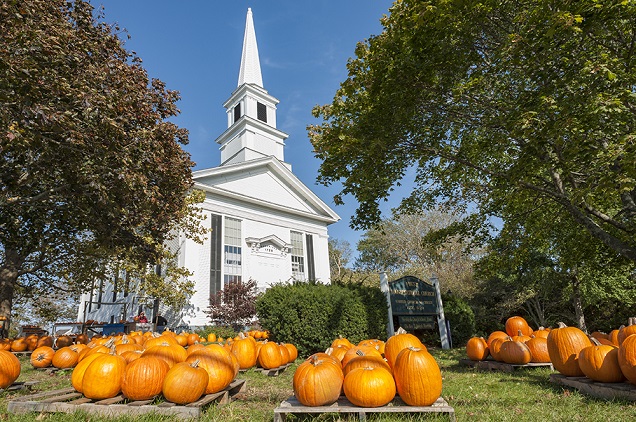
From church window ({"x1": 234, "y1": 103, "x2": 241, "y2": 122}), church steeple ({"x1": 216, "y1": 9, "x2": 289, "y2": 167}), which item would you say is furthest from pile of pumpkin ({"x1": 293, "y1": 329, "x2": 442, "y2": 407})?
church window ({"x1": 234, "y1": 103, "x2": 241, "y2": 122})

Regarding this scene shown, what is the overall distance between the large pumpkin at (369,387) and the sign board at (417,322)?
814 cm

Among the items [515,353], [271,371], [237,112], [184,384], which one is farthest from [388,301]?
[237,112]

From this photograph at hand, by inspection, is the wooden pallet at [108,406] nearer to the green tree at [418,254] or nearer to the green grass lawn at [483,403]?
the green grass lawn at [483,403]

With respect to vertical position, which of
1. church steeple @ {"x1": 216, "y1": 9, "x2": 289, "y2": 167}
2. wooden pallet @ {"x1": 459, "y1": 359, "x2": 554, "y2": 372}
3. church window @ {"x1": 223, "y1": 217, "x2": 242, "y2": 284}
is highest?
church steeple @ {"x1": 216, "y1": 9, "x2": 289, "y2": 167}

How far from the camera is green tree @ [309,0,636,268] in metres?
5.69

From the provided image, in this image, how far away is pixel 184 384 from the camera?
11.9ft

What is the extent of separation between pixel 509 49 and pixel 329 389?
615cm

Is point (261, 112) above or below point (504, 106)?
above

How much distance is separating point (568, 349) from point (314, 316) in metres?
5.60

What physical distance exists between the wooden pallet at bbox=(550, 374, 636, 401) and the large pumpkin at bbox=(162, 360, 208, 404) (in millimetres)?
4301

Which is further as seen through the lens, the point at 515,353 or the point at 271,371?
the point at 271,371

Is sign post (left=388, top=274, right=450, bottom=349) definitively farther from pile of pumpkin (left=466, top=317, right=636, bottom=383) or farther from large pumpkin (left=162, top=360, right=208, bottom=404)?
large pumpkin (left=162, top=360, right=208, bottom=404)

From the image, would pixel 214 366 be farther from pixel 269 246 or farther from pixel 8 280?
pixel 269 246

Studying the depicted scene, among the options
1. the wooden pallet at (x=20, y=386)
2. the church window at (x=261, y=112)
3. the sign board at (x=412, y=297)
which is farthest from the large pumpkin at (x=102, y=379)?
the church window at (x=261, y=112)
